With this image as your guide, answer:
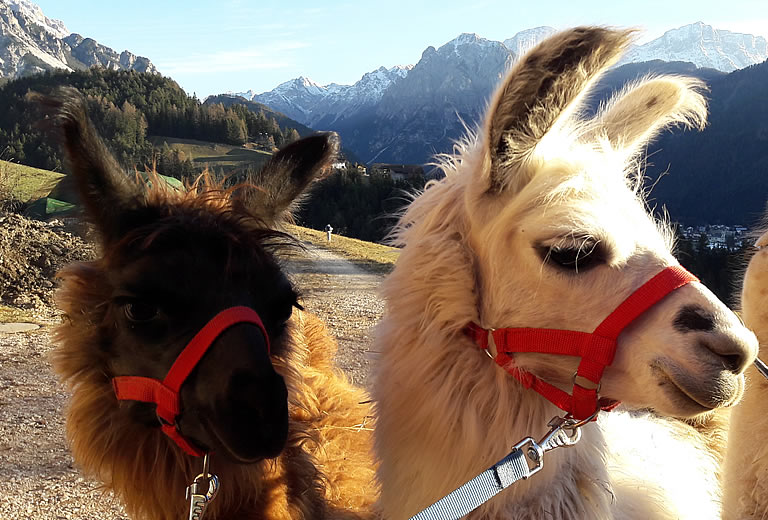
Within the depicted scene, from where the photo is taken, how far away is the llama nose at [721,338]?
1.26 meters

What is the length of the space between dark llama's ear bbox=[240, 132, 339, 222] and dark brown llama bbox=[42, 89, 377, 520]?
166 mm

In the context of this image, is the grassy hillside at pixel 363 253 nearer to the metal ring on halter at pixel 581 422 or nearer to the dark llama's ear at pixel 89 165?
the dark llama's ear at pixel 89 165

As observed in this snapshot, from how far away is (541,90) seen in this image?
137 centimetres

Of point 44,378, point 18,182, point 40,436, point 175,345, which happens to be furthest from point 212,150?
point 175,345

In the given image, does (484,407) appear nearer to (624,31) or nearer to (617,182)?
(617,182)

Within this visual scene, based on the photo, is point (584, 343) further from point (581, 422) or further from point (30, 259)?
point (30, 259)

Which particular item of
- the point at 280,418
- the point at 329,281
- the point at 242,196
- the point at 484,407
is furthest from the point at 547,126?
the point at 329,281

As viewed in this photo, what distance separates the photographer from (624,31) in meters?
1.30

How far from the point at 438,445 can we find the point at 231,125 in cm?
7565

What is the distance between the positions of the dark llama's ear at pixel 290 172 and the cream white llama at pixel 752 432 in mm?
1737

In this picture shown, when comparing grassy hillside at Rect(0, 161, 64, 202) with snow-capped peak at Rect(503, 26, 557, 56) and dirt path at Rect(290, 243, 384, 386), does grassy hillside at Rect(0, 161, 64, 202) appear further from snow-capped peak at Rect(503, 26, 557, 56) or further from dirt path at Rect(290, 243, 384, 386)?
snow-capped peak at Rect(503, 26, 557, 56)

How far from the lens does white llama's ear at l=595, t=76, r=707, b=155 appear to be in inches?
73.3

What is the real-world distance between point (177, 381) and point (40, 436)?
3.58 metres

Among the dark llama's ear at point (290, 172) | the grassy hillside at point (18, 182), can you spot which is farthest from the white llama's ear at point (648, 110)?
the grassy hillside at point (18, 182)
